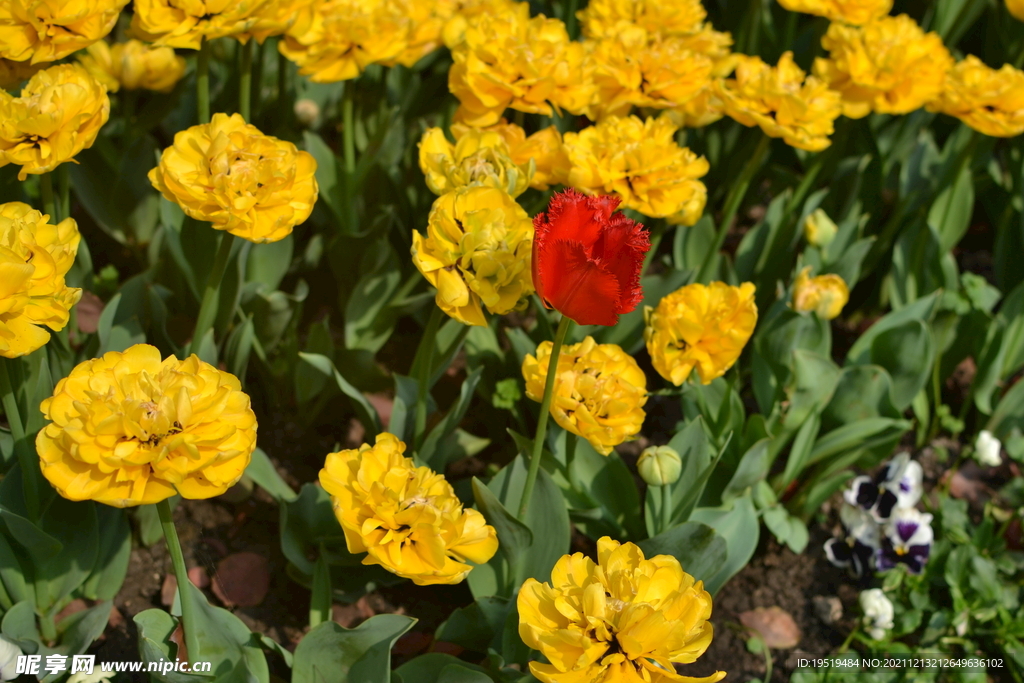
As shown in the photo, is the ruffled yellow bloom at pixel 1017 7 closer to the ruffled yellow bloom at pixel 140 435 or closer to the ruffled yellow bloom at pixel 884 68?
the ruffled yellow bloom at pixel 884 68

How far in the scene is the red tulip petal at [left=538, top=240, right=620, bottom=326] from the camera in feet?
3.48

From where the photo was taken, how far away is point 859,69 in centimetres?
214

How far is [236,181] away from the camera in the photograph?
1.34m

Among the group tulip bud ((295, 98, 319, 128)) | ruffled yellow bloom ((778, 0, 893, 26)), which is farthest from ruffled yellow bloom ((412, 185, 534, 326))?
ruffled yellow bloom ((778, 0, 893, 26))

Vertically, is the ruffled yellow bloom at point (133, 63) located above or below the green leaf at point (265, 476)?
above

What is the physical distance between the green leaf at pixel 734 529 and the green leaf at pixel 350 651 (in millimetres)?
671

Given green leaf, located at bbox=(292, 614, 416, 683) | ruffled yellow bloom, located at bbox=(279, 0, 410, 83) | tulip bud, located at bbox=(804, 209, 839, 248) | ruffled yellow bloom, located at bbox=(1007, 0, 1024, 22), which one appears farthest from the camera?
ruffled yellow bloom, located at bbox=(1007, 0, 1024, 22)

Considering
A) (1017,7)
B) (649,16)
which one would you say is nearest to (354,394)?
(649,16)

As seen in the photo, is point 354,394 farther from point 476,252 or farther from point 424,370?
point 476,252

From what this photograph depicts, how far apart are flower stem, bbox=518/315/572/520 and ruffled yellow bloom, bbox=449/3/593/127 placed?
1.91 ft

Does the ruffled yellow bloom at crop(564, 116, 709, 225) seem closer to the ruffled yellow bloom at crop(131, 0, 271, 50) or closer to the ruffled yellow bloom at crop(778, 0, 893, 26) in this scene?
the ruffled yellow bloom at crop(131, 0, 271, 50)

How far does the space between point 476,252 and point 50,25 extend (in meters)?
0.85

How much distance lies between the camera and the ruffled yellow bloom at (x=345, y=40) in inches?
72.0

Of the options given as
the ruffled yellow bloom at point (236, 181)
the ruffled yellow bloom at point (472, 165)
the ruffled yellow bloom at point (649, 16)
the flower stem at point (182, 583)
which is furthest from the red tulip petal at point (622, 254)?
the ruffled yellow bloom at point (649, 16)
